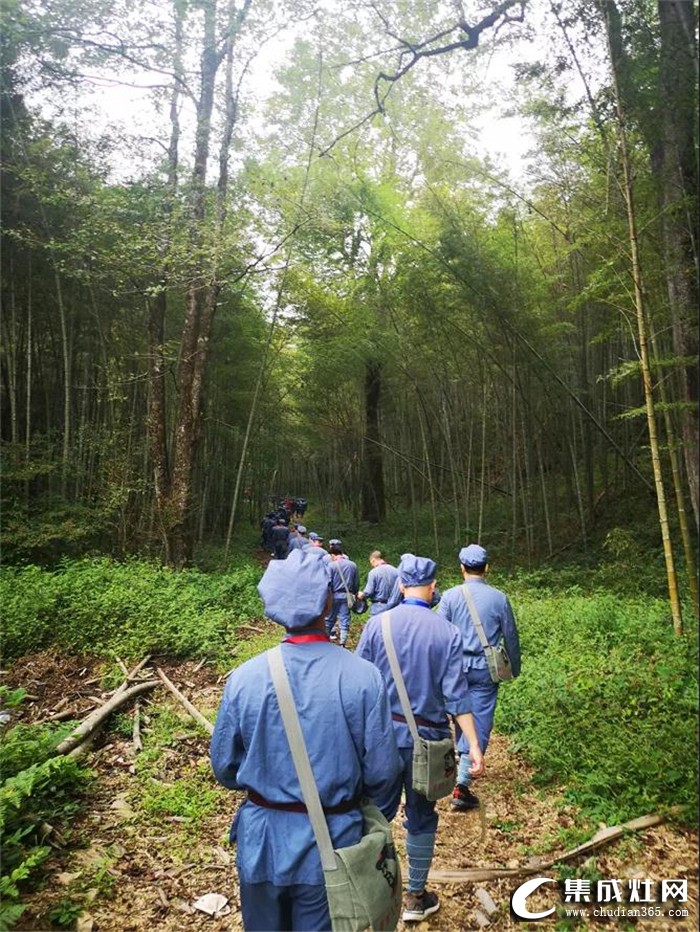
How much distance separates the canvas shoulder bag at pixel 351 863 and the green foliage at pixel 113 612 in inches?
176

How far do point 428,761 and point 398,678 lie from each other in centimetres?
32

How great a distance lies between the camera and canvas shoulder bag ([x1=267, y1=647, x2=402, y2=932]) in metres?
1.31

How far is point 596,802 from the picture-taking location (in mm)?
2727

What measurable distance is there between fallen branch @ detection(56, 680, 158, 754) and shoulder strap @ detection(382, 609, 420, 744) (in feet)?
8.02

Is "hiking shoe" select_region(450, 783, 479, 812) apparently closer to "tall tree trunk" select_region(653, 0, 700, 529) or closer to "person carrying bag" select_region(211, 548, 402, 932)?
"person carrying bag" select_region(211, 548, 402, 932)

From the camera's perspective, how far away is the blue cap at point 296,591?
151 centimetres

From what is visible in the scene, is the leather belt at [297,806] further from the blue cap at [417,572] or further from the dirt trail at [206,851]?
the dirt trail at [206,851]

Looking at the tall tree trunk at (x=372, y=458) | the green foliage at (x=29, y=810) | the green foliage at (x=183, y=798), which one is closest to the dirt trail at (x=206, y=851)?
the green foliage at (x=183, y=798)

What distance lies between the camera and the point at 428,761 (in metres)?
2.02

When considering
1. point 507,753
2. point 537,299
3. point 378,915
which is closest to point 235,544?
point 537,299

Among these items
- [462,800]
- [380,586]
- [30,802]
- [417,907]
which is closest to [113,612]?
[380,586]

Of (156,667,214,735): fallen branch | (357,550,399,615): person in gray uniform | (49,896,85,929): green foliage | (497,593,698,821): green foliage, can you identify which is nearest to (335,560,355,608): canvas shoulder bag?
(357,550,399,615): person in gray uniform

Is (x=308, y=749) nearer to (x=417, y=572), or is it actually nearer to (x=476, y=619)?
(x=417, y=572)

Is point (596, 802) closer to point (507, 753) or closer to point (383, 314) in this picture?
point (507, 753)
